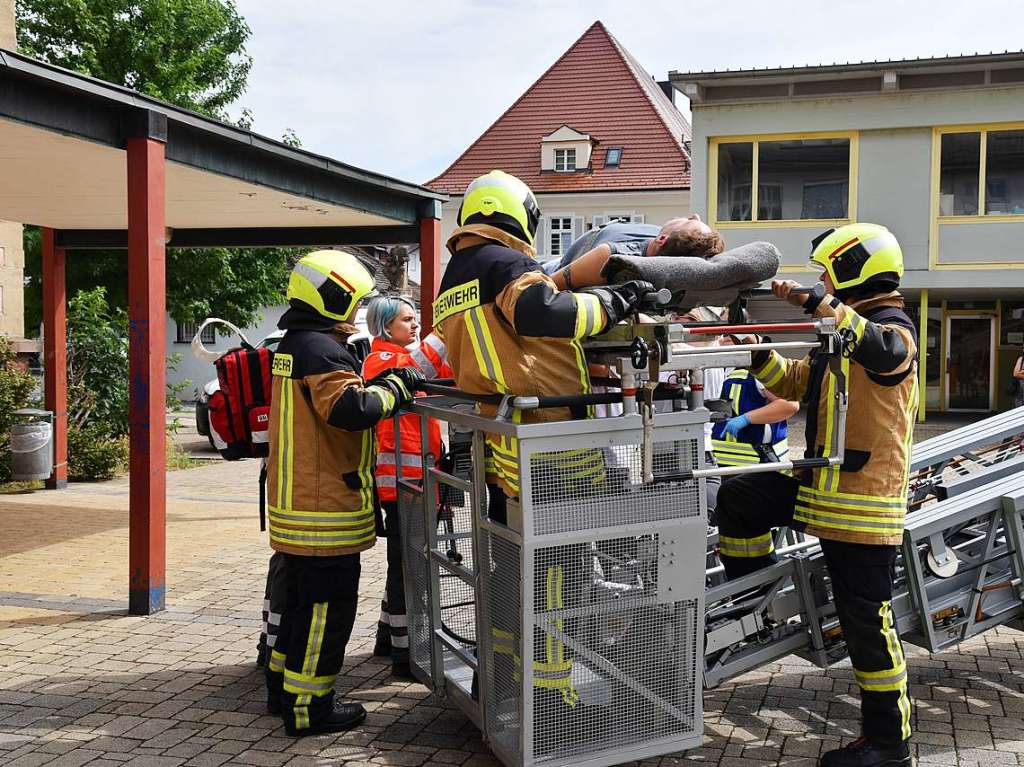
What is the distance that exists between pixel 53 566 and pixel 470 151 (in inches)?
1116

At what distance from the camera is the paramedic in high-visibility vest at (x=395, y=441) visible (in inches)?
195

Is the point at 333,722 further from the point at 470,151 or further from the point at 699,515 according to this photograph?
the point at 470,151

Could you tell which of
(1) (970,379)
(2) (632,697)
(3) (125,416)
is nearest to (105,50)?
(3) (125,416)

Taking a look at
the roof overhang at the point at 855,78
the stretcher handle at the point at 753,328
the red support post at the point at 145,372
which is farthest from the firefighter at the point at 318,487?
the roof overhang at the point at 855,78

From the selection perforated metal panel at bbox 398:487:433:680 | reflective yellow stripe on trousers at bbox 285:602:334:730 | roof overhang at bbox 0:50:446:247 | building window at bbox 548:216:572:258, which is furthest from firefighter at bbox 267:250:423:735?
building window at bbox 548:216:572:258

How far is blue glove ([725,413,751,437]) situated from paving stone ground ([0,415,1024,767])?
121cm

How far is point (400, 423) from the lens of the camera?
4.87 meters

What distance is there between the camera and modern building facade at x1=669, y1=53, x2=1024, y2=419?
69.0 ft

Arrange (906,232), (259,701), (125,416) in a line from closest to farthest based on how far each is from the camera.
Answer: (259,701) < (125,416) < (906,232)

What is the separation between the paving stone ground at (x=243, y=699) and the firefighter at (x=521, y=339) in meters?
0.96

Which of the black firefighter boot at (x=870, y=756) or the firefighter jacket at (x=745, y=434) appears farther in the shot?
the firefighter jacket at (x=745, y=434)

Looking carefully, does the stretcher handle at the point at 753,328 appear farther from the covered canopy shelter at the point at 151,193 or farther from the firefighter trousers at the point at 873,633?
the covered canopy shelter at the point at 151,193

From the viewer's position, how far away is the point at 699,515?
3.79 metres

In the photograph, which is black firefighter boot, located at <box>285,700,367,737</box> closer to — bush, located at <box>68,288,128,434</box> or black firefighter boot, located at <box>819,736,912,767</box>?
black firefighter boot, located at <box>819,736,912,767</box>
